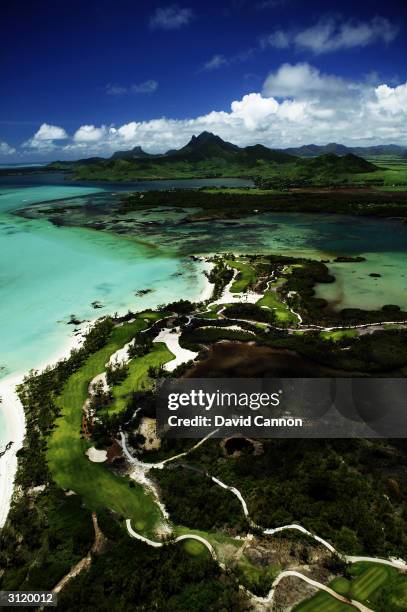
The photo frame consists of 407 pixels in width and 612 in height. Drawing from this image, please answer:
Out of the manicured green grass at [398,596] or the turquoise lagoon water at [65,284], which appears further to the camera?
the turquoise lagoon water at [65,284]

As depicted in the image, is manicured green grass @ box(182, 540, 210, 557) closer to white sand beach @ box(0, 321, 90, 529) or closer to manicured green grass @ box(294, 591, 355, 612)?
manicured green grass @ box(294, 591, 355, 612)

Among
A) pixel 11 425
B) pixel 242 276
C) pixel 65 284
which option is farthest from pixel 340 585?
pixel 65 284

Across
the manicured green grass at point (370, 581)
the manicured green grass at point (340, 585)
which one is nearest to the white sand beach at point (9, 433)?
the manicured green grass at point (340, 585)

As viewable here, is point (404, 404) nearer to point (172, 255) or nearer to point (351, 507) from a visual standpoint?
point (351, 507)

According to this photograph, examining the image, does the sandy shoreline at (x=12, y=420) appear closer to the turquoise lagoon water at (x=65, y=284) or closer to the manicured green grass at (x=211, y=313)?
the turquoise lagoon water at (x=65, y=284)

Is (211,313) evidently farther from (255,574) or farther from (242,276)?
(255,574)

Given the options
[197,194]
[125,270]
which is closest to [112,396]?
[125,270]
